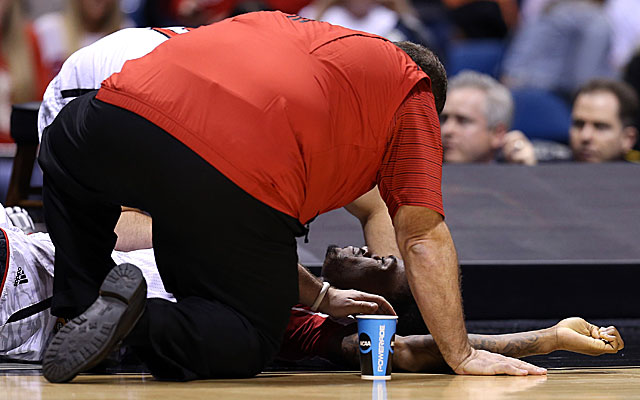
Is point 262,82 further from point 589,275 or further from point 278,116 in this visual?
point 589,275

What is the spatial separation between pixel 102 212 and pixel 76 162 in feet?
0.58

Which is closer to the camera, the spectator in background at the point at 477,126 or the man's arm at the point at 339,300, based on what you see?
the man's arm at the point at 339,300

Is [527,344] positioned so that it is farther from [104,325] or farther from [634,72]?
[634,72]

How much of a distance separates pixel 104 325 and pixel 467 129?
3376mm

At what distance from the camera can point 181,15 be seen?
6.78 metres

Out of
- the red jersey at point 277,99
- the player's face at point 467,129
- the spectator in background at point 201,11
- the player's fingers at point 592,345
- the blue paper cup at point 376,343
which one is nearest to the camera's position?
the red jersey at point 277,99

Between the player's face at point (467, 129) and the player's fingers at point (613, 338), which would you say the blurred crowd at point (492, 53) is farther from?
the player's fingers at point (613, 338)

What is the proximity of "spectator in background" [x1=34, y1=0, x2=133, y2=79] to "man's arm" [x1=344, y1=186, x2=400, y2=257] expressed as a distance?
304 cm

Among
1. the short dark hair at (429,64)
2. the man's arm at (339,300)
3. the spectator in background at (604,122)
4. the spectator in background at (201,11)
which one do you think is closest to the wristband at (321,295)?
the man's arm at (339,300)

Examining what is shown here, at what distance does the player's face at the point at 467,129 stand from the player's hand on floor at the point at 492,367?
2700 millimetres

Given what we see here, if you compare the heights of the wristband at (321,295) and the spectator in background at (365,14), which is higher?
the spectator in background at (365,14)

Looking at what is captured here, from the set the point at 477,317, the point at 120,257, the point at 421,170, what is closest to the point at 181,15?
the point at 477,317

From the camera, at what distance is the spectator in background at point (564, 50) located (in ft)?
22.0

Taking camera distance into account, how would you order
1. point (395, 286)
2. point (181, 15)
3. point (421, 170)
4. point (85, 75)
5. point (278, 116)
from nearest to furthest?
point (278, 116), point (421, 170), point (395, 286), point (85, 75), point (181, 15)
